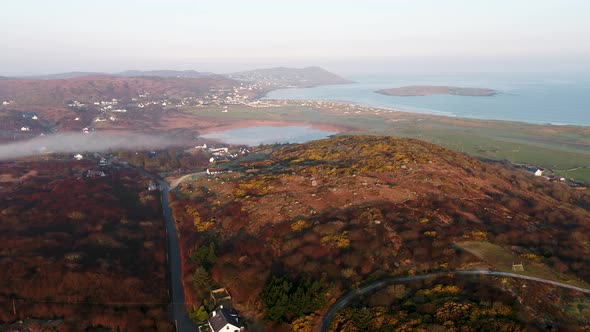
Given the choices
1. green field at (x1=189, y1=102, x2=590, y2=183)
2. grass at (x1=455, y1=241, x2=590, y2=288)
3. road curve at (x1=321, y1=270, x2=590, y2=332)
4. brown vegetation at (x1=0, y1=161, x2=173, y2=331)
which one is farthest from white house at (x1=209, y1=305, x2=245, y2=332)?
green field at (x1=189, y1=102, x2=590, y2=183)

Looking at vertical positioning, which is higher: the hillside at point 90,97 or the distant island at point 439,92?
the distant island at point 439,92

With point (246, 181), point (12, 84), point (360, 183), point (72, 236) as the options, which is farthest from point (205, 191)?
point (12, 84)


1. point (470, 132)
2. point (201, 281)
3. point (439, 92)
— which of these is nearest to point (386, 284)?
point (201, 281)

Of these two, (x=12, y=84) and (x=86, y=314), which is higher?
(x=12, y=84)

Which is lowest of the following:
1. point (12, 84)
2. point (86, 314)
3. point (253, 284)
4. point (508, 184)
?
point (86, 314)

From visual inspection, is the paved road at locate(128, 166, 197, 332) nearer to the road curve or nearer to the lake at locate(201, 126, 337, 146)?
the road curve

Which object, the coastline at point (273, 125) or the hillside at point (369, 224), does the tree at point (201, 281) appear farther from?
the coastline at point (273, 125)

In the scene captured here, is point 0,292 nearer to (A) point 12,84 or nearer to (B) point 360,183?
(B) point 360,183

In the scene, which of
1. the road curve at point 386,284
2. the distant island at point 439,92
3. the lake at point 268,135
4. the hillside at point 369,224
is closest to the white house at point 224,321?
the hillside at point 369,224

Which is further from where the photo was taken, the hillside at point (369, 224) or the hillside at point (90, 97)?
the hillside at point (90, 97)
